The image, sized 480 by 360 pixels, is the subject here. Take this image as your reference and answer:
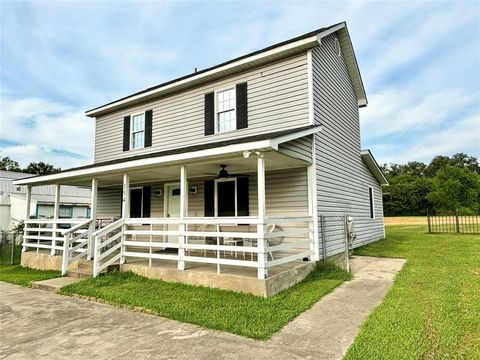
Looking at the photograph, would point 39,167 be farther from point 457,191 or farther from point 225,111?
point 457,191

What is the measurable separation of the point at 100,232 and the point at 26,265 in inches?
195

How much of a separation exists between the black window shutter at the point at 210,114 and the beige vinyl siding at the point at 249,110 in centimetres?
19

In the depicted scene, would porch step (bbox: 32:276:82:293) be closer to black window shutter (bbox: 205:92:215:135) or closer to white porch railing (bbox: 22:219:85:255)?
white porch railing (bbox: 22:219:85:255)

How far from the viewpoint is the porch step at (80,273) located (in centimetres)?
729

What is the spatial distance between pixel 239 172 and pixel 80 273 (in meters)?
4.78

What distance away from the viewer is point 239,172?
28.2ft

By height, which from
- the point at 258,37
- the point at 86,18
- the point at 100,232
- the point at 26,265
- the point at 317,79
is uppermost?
the point at 258,37

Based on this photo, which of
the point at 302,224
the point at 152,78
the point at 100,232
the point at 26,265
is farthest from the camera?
the point at 152,78

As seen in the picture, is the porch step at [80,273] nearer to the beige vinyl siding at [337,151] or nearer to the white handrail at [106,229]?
the white handrail at [106,229]

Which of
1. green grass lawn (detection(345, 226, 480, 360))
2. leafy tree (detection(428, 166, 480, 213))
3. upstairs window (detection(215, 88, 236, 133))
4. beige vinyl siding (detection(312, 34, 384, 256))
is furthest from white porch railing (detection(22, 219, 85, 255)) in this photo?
leafy tree (detection(428, 166, 480, 213))

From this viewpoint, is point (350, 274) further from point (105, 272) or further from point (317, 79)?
point (105, 272)

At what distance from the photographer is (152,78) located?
20.1 m

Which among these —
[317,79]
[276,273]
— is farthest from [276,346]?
[317,79]

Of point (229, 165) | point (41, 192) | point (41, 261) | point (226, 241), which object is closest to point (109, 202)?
point (41, 261)
